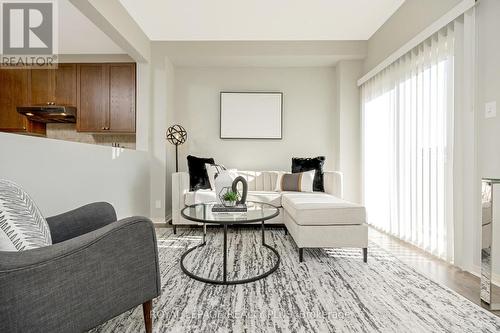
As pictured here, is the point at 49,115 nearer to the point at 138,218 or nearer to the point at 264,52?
the point at 264,52

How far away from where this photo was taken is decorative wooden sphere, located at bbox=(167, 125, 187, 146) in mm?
3900

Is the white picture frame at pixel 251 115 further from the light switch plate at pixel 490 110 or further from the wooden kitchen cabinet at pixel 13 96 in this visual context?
the wooden kitchen cabinet at pixel 13 96

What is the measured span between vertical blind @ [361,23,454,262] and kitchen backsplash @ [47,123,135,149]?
3.91 metres

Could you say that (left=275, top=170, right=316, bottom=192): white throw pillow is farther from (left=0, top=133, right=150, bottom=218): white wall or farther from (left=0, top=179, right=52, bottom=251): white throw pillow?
(left=0, top=179, right=52, bottom=251): white throw pillow

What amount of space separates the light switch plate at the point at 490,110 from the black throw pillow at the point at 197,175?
2.92 m

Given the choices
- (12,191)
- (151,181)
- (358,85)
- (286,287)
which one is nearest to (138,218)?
(12,191)

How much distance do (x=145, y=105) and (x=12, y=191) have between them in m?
2.90

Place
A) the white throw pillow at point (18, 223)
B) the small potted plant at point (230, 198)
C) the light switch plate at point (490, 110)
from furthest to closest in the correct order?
the small potted plant at point (230, 198)
the light switch plate at point (490, 110)
the white throw pillow at point (18, 223)

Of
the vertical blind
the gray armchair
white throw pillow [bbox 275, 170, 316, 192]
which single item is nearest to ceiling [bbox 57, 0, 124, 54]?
the gray armchair

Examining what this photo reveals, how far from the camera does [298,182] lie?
353 centimetres

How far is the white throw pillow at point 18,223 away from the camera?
0.94 m

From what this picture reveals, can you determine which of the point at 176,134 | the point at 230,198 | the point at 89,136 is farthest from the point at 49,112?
the point at 230,198

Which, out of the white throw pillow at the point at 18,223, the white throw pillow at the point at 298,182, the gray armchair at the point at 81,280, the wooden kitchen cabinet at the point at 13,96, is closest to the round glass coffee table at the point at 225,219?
the gray armchair at the point at 81,280

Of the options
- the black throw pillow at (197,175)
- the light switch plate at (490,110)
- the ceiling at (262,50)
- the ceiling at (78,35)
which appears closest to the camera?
the light switch plate at (490,110)
